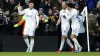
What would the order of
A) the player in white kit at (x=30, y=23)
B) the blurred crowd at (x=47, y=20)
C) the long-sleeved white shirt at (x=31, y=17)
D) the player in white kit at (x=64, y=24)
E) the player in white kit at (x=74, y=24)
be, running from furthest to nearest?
1. the blurred crowd at (x=47, y=20)
2. the long-sleeved white shirt at (x=31, y=17)
3. the player in white kit at (x=30, y=23)
4. the player in white kit at (x=64, y=24)
5. the player in white kit at (x=74, y=24)

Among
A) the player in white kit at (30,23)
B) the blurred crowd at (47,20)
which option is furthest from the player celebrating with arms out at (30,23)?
the blurred crowd at (47,20)

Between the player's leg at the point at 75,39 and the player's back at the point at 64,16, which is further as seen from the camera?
the player's back at the point at 64,16

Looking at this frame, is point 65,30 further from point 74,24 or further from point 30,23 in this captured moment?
point 30,23

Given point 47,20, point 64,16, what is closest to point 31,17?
point 47,20

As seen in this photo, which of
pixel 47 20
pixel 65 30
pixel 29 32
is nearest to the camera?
pixel 65 30

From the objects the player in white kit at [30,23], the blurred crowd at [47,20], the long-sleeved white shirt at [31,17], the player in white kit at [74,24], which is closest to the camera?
the player in white kit at [74,24]

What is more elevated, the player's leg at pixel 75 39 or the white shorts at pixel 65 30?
the white shorts at pixel 65 30

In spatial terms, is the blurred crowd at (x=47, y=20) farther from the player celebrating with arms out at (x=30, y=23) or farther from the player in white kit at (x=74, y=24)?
the player in white kit at (x=74, y=24)

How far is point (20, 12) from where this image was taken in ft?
69.3

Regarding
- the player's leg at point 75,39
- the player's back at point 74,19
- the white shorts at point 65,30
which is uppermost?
the player's back at point 74,19

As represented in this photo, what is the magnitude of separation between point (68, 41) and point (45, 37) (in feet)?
5.45

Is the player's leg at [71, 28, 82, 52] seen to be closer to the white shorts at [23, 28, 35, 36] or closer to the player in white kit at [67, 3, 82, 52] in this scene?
the player in white kit at [67, 3, 82, 52]

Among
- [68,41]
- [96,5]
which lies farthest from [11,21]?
[96,5]

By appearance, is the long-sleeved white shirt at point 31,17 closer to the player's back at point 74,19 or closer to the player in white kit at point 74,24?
the player in white kit at point 74,24
